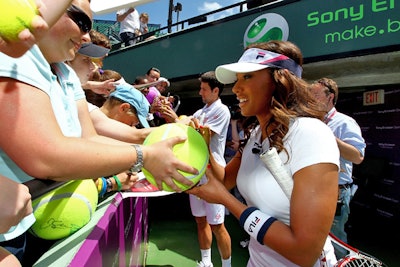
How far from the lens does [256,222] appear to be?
5.07ft

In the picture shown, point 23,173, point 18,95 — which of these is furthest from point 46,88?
point 23,173

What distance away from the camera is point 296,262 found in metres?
1.48

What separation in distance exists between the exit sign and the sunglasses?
5.80 m

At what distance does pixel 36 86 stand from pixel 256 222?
1106 mm

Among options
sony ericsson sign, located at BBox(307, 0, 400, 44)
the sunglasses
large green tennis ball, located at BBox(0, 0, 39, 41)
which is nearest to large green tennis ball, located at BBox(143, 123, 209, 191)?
the sunglasses

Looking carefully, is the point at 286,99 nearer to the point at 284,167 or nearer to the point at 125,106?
the point at 284,167

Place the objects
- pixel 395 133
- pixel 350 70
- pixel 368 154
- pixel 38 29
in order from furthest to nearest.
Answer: pixel 368 154 → pixel 395 133 → pixel 350 70 → pixel 38 29

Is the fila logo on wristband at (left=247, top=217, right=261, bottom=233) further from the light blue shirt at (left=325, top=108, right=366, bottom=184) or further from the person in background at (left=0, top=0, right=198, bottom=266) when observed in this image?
the light blue shirt at (left=325, top=108, right=366, bottom=184)

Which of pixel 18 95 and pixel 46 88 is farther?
pixel 46 88

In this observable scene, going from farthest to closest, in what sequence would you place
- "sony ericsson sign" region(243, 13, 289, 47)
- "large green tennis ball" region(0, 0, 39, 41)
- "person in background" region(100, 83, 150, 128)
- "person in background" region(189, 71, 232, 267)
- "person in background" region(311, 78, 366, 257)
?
"sony ericsson sign" region(243, 13, 289, 47) < "person in background" region(189, 71, 232, 267) < "person in background" region(311, 78, 366, 257) < "person in background" region(100, 83, 150, 128) < "large green tennis ball" region(0, 0, 39, 41)

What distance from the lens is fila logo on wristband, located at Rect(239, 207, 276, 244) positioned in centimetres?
152

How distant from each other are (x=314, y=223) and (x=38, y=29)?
4.12ft

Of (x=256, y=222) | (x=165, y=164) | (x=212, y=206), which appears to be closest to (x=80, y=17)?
(x=165, y=164)

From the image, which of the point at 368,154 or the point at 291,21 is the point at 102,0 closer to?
the point at 291,21
